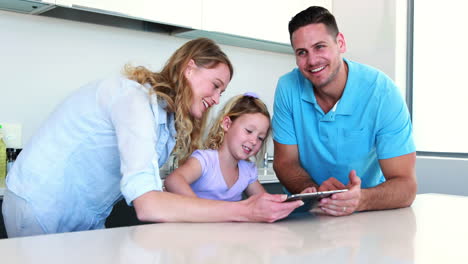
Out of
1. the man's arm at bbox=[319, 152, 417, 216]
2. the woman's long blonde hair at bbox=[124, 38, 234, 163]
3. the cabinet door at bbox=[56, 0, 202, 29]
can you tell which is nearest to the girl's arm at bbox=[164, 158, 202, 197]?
the woman's long blonde hair at bbox=[124, 38, 234, 163]

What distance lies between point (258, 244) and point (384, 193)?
0.76 metres

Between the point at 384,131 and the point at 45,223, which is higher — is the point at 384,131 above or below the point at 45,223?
above

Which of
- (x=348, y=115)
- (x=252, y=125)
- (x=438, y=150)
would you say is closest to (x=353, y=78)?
(x=348, y=115)

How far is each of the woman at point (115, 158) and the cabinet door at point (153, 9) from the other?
1.07 metres

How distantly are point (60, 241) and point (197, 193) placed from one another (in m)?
0.99

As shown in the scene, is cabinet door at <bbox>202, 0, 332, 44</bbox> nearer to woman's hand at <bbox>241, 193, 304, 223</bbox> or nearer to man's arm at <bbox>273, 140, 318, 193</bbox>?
man's arm at <bbox>273, 140, 318, 193</bbox>

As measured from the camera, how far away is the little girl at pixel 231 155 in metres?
1.90

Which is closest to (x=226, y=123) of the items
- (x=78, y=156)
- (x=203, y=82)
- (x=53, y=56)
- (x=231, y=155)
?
(x=231, y=155)

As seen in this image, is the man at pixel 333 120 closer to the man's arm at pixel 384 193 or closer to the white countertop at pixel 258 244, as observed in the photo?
the man's arm at pixel 384 193

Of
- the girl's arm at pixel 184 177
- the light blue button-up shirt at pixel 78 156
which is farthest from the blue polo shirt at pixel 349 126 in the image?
the light blue button-up shirt at pixel 78 156

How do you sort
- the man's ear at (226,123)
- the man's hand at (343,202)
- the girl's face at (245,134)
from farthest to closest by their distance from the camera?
the man's ear at (226,123) → the girl's face at (245,134) → the man's hand at (343,202)

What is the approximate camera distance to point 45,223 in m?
1.32

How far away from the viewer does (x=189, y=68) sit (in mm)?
1456

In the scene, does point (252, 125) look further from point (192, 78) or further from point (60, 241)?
point (60, 241)
